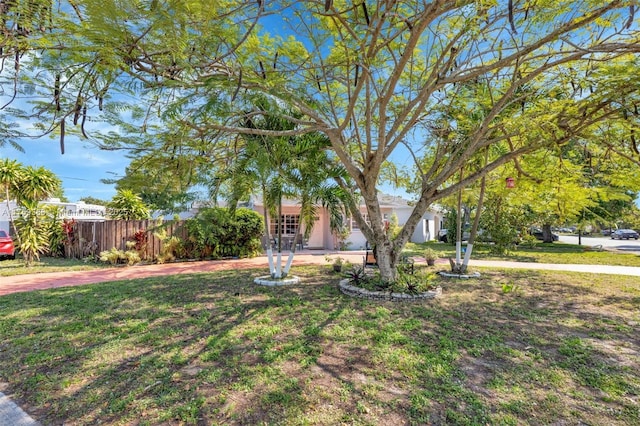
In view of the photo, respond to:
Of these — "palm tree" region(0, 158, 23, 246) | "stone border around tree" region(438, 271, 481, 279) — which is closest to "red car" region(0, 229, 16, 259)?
"palm tree" region(0, 158, 23, 246)

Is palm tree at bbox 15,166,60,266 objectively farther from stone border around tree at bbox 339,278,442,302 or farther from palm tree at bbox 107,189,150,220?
stone border around tree at bbox 339,278,442,302

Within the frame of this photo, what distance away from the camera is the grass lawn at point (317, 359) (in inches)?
114

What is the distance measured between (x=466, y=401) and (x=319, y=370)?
154cm

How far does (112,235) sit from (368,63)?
12.1 meters

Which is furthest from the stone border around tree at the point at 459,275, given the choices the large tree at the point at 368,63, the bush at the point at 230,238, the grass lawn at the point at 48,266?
the grass lawn at the point at 48,266

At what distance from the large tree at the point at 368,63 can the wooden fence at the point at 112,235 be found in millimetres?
8318

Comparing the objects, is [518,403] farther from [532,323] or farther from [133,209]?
[133,209]

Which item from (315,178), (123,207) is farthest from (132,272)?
(315,178)

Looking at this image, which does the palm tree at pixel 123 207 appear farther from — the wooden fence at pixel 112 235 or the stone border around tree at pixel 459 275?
the stone border around tree at pixel 459 275

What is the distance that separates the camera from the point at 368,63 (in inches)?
208

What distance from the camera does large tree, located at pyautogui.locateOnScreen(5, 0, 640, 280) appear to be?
392 cm

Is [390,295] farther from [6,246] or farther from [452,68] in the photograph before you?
[6,246]

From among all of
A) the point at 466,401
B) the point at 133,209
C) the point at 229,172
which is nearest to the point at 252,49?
the point at 229,172

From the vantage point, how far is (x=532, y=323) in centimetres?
548
